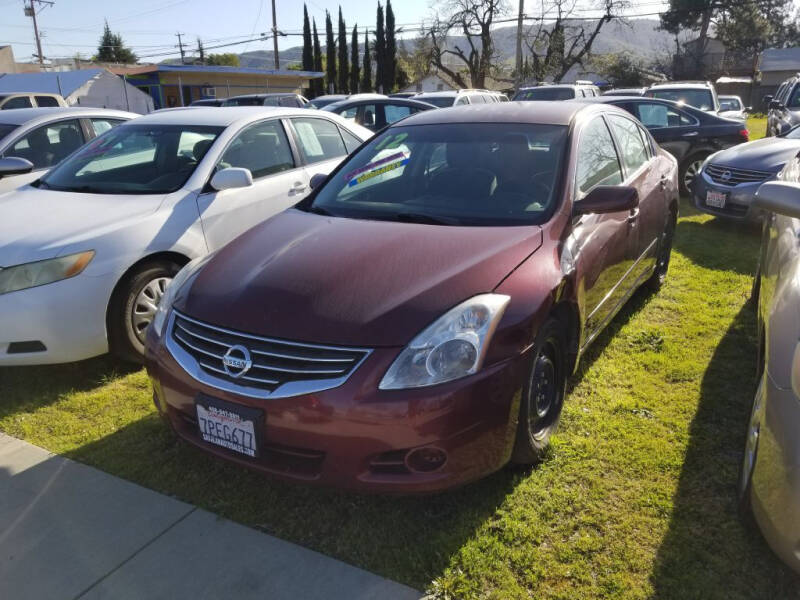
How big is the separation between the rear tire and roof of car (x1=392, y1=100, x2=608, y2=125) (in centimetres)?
190

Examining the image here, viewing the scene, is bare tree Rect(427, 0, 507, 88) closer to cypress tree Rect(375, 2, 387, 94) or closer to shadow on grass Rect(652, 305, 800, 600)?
cypress tree Rect(375, 2, 387, 94)

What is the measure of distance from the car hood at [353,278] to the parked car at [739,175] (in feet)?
16.8

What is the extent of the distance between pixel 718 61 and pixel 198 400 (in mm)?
62003

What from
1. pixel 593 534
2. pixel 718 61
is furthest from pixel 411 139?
pixel 718 61

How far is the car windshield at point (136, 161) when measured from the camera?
446 centimetres

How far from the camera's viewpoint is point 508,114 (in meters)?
3.72

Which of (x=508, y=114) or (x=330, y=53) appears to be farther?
(x=330, y=53)

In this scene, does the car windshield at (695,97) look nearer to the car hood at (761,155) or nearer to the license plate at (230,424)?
the car hood at (761,155)

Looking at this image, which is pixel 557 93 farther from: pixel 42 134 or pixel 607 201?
pixel 607 201

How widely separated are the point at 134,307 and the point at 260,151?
5.57ft

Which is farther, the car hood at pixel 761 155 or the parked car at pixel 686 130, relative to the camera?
the parked car at pixel 686 130

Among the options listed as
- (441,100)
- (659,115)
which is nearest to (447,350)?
(659,115)

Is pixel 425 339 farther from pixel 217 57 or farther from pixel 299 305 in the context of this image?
pixel 217 57

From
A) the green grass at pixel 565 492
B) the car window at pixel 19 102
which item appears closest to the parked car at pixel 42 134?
the green grass at pixel 565 492
